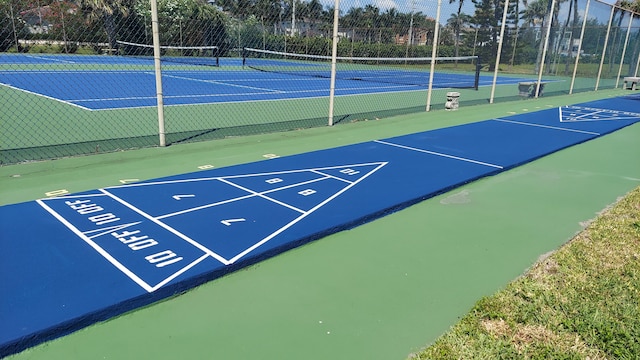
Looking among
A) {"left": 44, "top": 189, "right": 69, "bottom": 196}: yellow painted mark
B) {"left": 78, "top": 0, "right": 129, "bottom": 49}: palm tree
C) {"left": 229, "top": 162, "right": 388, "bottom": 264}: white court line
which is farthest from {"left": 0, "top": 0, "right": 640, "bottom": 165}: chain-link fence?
{"left": 229, "top": 162, "right": 388, "bottom": 264}: white court line

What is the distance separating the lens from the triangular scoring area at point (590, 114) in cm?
1281

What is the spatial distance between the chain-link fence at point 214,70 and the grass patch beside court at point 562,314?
5909mm

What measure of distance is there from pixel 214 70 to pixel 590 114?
56.7 ft

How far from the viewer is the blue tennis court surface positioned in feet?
40.9

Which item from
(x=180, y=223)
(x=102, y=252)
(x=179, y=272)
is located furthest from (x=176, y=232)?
(x=179, y=272)

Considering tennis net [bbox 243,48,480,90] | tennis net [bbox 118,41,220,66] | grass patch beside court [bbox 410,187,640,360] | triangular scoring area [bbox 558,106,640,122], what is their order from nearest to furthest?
grass patch beside court [bbox 410,187,640,360], triangular scoring area [bbox 558,106,640,122], tennis net [bbox 118,41,220,66], tennis net [bbox 243,48,480,90]

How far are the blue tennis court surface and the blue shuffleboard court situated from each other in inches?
268

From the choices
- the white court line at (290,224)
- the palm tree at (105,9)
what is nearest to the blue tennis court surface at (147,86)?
the palm tree at (105,9)

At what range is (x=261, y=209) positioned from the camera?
15.6 feet

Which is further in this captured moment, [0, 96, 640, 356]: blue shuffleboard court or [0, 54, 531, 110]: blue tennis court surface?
[0, 54, 531, 110]: blue tennis court surface

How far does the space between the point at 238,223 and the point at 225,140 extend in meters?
3.97

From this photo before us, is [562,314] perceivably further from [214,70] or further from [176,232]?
[214,70]

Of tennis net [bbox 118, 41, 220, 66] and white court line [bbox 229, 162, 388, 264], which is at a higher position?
tennis net [bbox 118, 41, 220, 66]

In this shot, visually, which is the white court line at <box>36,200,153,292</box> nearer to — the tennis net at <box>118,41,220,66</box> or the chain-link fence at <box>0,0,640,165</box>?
the chain-link fence at <box>0,0,640,165</box>
